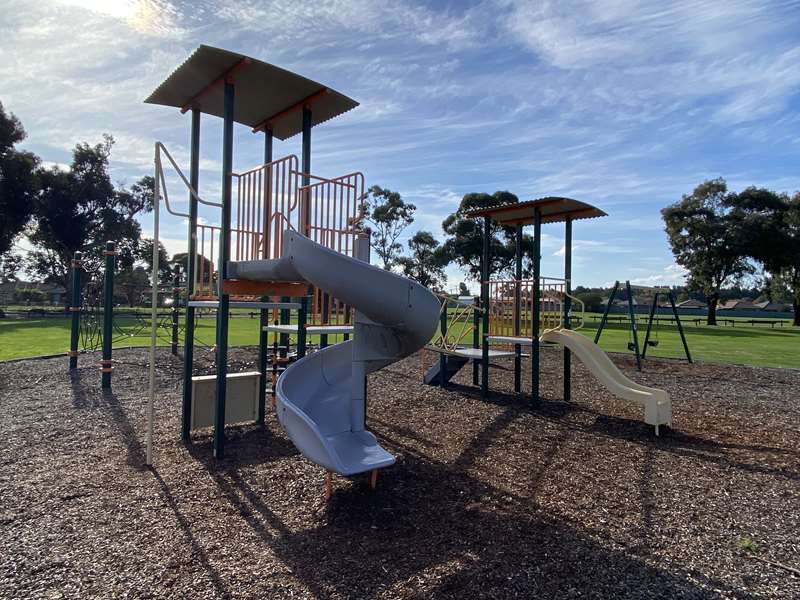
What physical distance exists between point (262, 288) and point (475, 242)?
110 feet

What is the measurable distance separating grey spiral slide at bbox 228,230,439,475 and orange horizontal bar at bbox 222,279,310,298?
0.55 ft

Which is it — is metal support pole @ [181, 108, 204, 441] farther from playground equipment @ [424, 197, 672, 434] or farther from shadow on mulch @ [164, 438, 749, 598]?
playground equipment @ [424, 197, 672, 434]

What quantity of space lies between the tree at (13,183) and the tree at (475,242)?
94.5 feet

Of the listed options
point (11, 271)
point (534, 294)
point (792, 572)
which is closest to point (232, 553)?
point (792, 572)

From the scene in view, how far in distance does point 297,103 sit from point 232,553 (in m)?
4.82

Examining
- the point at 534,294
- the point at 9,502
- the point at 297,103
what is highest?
the point at 297,103

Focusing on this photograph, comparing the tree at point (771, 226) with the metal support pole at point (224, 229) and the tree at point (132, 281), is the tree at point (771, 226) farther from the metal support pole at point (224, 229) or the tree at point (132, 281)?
the tree at point (132, 281)

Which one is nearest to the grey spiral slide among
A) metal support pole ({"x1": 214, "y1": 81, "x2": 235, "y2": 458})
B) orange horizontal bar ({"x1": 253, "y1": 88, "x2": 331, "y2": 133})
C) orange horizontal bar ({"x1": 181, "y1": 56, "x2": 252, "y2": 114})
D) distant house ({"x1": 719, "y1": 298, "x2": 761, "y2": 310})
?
metal support pole ({"x1": 214, "y1": 81, "x2": 235, "y2": 458})

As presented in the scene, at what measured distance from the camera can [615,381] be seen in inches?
289

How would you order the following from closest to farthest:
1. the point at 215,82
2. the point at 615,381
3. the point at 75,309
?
the point at 215,82 < the point at 615,381 < the point at 75,309

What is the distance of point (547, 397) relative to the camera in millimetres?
8945

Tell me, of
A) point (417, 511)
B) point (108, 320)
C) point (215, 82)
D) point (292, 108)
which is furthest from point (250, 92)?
point (108, 320)

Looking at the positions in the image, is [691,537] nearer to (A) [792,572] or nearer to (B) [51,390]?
(A) [792,572]

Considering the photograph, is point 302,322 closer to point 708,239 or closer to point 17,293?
point 708,239
